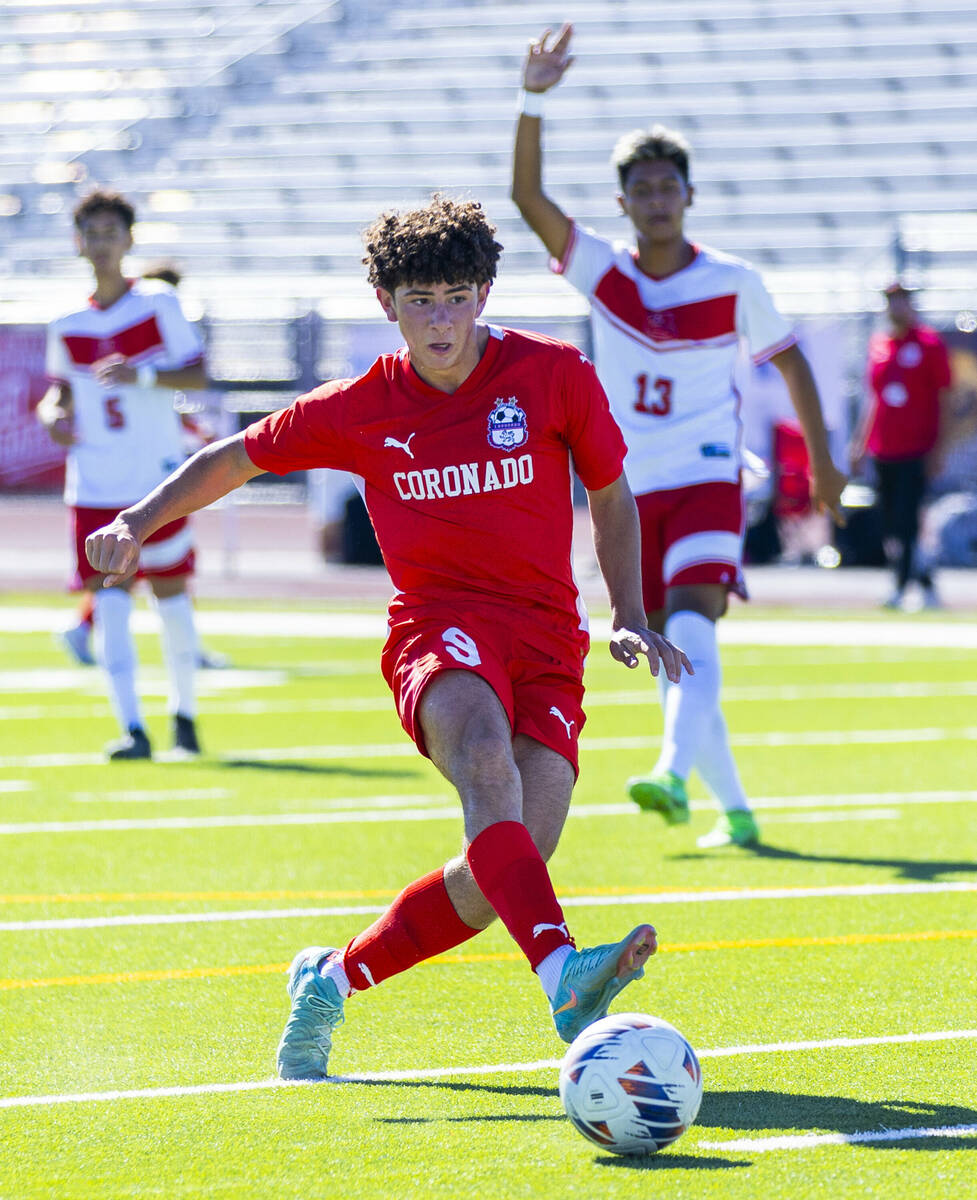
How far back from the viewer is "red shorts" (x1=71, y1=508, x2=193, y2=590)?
8719 millimetres

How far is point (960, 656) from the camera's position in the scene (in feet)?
41.7

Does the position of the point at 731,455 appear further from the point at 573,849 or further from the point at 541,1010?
the point at 541,1010

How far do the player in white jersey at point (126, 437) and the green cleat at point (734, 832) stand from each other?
300cm

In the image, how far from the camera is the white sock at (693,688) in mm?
6348

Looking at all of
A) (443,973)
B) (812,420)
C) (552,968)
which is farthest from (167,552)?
(552,968)

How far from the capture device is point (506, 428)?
4.08 metres

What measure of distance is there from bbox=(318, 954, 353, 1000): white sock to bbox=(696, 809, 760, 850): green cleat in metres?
2.78

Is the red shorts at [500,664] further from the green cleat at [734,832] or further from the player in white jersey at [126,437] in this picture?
the player in white jersey at [126,437]

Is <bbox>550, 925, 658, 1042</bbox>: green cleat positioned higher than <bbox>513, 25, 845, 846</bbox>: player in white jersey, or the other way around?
<bbox>513, 25, 845, 846</bbox>: player in white jersey

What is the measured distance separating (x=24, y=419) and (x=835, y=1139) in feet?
70.4

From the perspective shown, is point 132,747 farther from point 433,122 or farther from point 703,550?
point 433,122

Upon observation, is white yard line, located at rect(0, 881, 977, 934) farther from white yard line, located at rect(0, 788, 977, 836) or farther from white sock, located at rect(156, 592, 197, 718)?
white sock, located at rect(156, 592, 197, 718)

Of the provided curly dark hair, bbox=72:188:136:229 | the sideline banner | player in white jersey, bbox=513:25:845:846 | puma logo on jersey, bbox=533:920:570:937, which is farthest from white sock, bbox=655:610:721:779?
the sideline banner

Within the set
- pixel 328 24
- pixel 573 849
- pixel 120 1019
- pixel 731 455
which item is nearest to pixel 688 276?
pixel 731 455
